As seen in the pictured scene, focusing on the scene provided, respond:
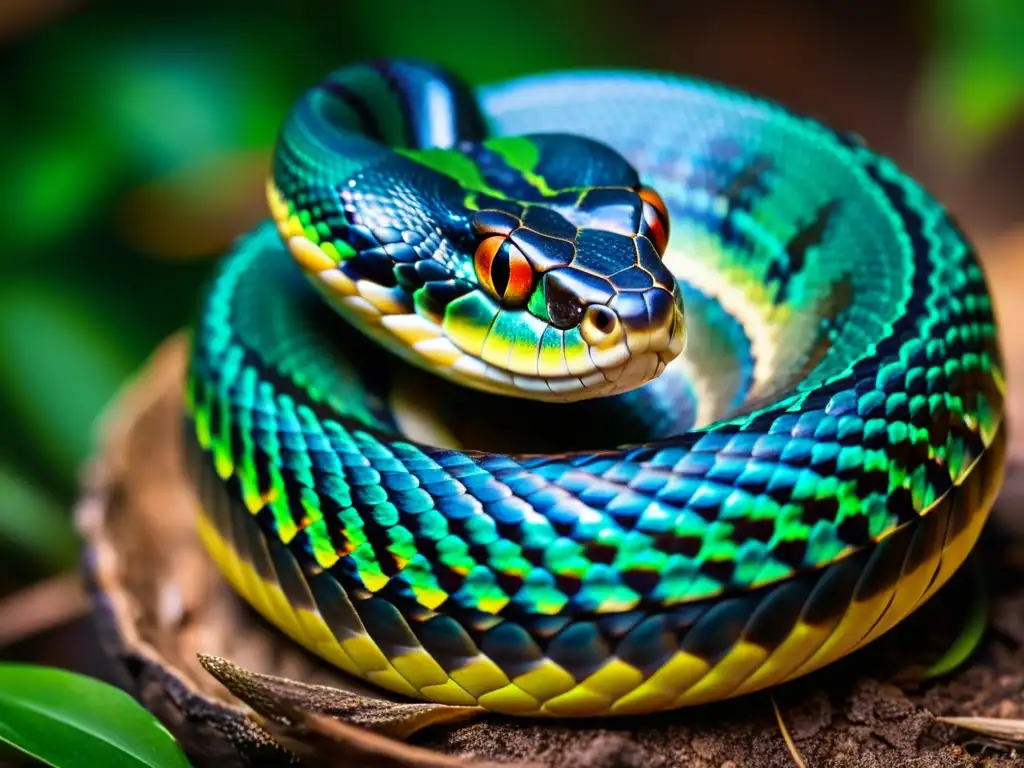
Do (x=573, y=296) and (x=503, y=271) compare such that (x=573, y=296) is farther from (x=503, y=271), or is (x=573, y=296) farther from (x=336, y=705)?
(x=336, y=705)

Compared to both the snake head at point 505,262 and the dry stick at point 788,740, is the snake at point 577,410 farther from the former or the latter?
the dry stick at point 788,740

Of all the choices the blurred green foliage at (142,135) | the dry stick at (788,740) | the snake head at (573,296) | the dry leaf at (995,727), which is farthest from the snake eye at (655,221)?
the blurred green foliage at (142,135)

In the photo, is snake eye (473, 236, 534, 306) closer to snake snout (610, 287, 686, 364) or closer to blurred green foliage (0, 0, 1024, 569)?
snake snout (610, 287, 686, 364)

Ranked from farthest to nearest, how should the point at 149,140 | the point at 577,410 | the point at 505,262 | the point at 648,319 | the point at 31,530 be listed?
1. the point at 149,140
2. the point at 31,530
3. the point at 577,410
4. the point at 505,262
5. the point at 648,319

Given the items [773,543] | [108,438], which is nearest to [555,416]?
[773,543]

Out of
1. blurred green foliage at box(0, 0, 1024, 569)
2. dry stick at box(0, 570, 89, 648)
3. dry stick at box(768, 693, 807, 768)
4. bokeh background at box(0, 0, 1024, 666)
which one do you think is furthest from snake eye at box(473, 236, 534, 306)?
blurred green foliage at box(0, 0, 1024, 569)

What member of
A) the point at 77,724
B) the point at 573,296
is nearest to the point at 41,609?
the point at 77,724

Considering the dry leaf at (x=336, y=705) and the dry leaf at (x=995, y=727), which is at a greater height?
Answer: the dry leaf at (x=336, y=705)
